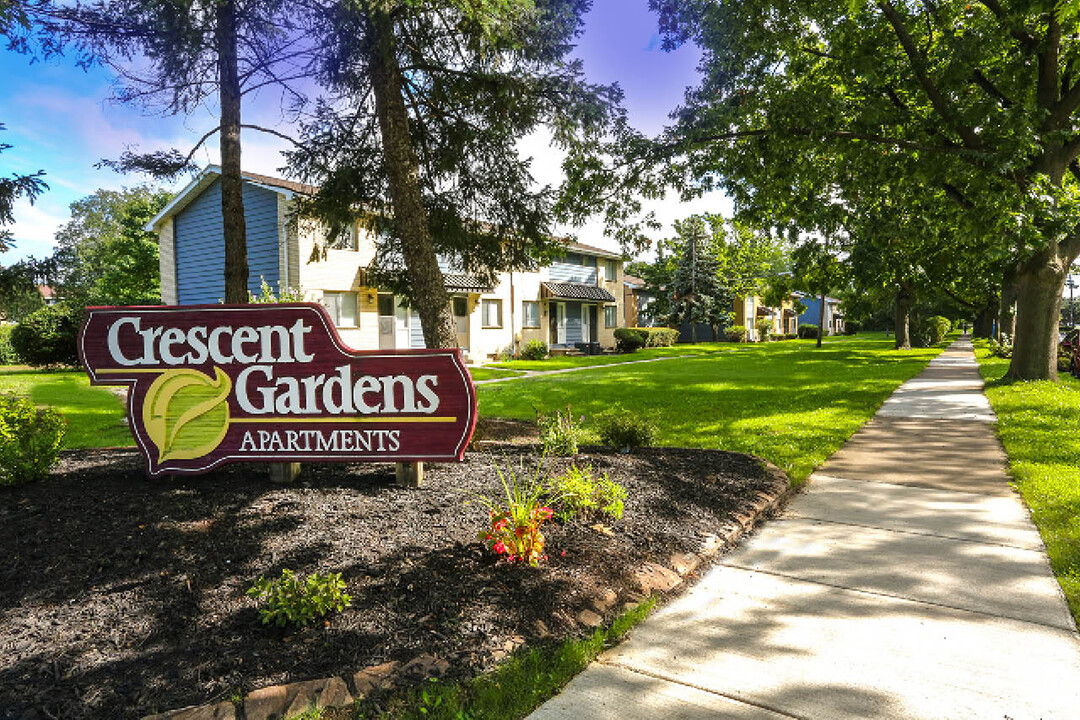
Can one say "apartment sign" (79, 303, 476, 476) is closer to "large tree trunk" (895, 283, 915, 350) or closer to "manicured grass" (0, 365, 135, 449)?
"manicured grass" (0, 365, 135, 449)

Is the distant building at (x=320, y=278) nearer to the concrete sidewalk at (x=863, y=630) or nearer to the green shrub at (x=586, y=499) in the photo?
the green shrub at (x=586, y=499)

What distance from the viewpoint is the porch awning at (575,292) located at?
27766 millimetres

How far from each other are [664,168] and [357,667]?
38.2 feet

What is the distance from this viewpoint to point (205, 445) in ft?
15.9

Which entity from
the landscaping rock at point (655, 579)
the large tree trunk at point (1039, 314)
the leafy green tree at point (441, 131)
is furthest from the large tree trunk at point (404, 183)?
the large tree trunk at point (1039, 314)

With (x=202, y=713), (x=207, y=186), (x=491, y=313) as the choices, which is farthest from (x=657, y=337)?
(x=202, y=713)

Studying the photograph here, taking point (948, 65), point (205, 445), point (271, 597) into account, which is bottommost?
point (271, 597)

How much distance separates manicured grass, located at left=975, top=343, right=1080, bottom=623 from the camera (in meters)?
3.97

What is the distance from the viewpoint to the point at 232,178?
7.71m

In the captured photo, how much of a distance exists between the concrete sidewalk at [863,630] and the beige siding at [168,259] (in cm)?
2282

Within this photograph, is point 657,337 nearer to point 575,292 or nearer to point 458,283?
point 575,292

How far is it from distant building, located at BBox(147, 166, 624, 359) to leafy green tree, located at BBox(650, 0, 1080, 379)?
522cm

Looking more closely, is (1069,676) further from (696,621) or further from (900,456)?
(900,456)

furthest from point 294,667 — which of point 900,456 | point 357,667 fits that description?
point 900,456
